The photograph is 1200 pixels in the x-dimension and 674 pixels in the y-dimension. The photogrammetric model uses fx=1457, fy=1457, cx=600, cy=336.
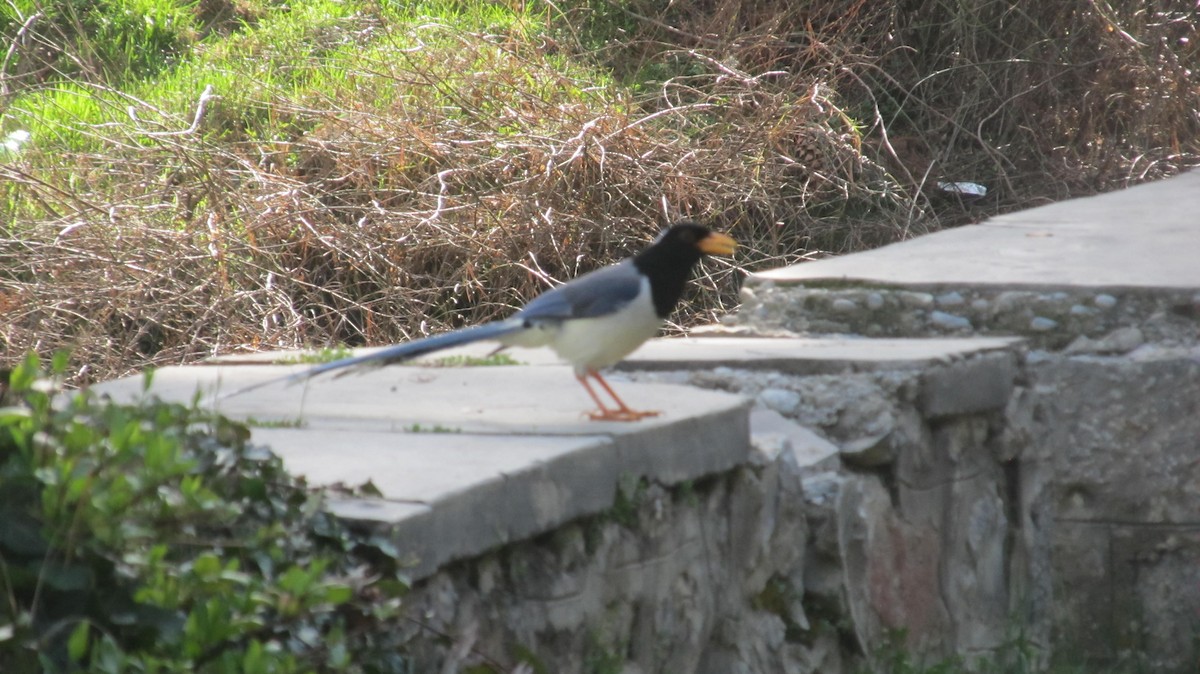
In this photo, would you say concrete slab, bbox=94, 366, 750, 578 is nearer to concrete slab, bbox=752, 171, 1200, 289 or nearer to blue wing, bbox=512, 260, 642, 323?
blue wing, bbox=512, 260, 642, 323

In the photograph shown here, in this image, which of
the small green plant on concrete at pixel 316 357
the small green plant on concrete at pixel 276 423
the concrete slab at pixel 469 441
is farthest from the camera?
the small green plant on concrete at pixel 316 357

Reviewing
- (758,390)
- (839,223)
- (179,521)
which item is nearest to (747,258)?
(839,223)

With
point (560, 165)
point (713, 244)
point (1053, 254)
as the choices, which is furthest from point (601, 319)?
point (560, 165)

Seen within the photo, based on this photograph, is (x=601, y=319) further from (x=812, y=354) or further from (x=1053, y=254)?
(x=1053, y=254)

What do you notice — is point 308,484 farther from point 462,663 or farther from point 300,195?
point 300,195

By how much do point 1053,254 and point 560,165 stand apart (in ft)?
8.75

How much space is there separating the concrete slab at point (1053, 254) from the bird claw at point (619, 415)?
1.47m

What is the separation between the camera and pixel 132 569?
5.76 feet

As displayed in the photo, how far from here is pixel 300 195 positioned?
6.46m

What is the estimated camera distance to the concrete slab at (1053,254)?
4.07m

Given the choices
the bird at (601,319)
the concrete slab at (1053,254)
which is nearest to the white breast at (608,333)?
the bird at (601,319)

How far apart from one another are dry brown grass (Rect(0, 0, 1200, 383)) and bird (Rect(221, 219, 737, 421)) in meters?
2.87

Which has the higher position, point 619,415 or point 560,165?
point 619,415

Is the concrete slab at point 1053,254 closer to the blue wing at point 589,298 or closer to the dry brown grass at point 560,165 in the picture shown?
the blue wing at point 589,298
